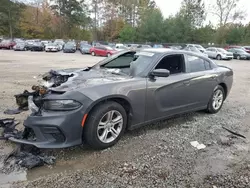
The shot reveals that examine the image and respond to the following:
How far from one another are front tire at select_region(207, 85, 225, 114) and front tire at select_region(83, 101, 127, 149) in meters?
2.47

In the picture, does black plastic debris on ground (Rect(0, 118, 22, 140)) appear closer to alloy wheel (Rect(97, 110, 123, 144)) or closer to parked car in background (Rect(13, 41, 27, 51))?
alloy wheel (Rect(97, 110, 123, 144))

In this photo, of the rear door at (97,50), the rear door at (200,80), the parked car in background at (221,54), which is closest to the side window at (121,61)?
the rear door at (200,80)

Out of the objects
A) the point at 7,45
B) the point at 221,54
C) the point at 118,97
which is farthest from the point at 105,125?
the point at 7,45

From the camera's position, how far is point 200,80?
4.74 meters

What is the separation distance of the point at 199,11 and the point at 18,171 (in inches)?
2271

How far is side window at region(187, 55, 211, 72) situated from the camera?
469 centimetres

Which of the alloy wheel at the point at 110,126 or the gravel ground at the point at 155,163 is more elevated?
the alloy wheel at the point at 110,126

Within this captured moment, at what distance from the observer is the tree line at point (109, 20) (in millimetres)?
48812

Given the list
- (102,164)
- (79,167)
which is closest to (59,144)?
(79,167)

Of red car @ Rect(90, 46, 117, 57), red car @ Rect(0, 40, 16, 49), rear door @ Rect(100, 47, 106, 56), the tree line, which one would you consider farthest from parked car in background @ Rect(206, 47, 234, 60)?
red car @ Rect(0, 40, 16, 49)

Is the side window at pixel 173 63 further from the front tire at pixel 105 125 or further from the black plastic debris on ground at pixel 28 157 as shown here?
the black plastic debris on ground at pixel 28 157

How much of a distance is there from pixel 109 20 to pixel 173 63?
5647 cm

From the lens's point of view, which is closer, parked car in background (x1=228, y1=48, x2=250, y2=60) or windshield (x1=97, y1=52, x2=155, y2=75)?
windshield (x1=97, y1=52, x2=155, y2=75)

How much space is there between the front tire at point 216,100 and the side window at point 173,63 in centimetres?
120
